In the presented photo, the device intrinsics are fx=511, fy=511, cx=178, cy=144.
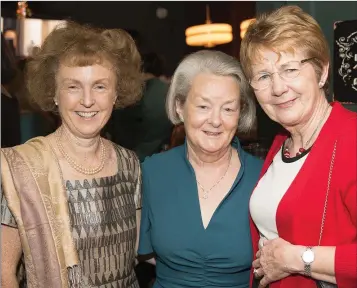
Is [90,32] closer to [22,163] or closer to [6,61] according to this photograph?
[22,163]

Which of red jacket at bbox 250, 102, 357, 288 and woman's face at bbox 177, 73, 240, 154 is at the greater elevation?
woman's face at bbox 177, 73, 240, 154

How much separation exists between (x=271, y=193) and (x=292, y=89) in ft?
1.32

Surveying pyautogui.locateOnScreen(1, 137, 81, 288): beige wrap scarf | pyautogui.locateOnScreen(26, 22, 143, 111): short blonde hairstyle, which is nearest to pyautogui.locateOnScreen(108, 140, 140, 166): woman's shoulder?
pyautogui.locateOnScreen(26, 22, 143, 111): short blonde hairstyle

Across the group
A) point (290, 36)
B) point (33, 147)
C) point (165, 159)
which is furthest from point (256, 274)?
point (33, 147)

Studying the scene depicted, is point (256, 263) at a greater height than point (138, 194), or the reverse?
point (138, 194)

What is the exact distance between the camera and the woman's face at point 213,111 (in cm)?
221

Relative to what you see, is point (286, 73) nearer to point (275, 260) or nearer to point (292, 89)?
point (292, 89)

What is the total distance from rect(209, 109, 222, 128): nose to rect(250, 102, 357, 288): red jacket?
48 cm

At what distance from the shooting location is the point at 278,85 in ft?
6.24

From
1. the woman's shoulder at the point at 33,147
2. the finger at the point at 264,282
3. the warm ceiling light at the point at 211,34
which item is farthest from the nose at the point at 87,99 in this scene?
the warm ceiling light at the point at 211,34

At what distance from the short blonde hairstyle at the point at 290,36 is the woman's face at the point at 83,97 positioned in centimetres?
66

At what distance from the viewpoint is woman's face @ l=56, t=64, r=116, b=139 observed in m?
2.17

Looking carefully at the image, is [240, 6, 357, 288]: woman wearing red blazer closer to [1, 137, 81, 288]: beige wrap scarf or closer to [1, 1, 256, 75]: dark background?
[1, 137, 81, 288]: beige wrap scarf

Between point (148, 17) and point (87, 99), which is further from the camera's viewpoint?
point (148, 17)
